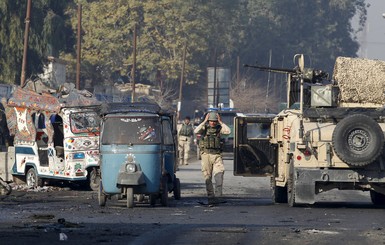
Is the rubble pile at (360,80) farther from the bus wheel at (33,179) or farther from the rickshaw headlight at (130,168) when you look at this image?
the bus wheel at (33,179)

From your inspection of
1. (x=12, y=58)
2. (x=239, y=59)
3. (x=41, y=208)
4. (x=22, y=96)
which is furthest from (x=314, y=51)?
(x=41, y=208)

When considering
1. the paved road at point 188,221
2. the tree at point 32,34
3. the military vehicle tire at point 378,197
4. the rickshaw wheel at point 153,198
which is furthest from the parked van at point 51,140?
the tree at point 32,34

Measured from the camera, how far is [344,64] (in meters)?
22.6

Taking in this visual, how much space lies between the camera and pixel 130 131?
21266mm

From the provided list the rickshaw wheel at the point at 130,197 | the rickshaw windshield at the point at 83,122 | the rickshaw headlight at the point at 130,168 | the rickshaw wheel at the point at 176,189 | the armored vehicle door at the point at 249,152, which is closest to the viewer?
the rickshaw wheel at the point at 130,197

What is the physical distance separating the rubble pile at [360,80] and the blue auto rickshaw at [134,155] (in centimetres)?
362

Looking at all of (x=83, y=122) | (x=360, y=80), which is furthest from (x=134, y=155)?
(x=83, y=122)

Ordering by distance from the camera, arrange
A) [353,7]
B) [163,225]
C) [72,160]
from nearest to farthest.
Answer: [163,225], [72,160], [353,7]

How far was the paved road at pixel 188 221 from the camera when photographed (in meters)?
14.6

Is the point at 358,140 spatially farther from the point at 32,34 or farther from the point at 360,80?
the point at 32,34

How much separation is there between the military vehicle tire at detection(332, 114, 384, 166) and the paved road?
0.98 m

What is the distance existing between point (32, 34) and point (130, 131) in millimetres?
43353

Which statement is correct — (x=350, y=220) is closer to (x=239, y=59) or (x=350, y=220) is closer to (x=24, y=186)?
Answer: (x=24, y=186)

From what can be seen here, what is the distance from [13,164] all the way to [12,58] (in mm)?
34023
